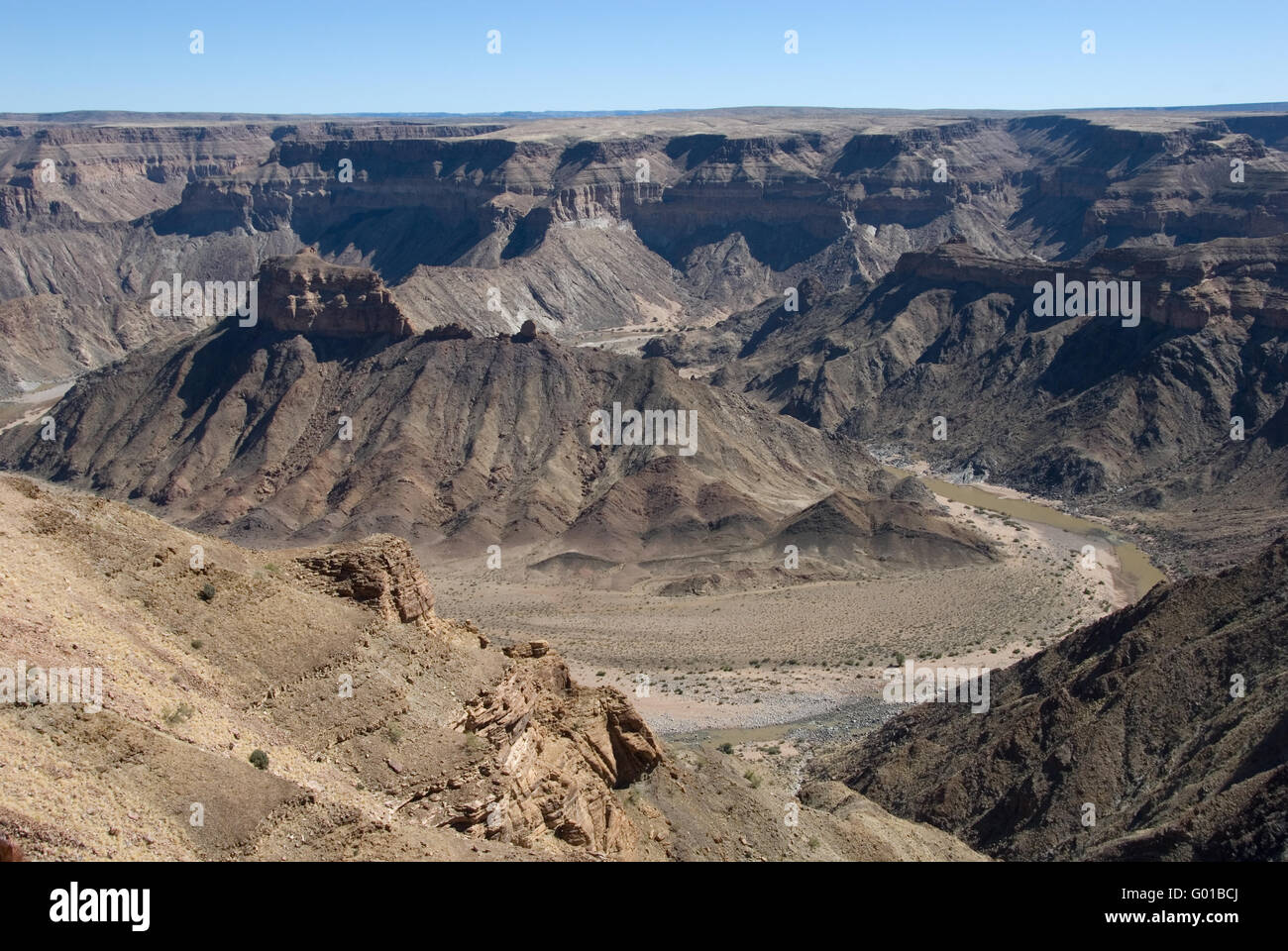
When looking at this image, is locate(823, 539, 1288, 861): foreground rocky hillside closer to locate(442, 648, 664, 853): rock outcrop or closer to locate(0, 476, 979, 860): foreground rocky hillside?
locate(0, 476, 979, 860): foreground rocky hillside

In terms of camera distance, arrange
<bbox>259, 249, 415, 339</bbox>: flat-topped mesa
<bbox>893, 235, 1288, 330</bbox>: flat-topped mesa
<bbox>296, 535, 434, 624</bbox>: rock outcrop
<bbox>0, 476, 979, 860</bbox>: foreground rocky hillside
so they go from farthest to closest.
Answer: <bbox>893, 235, 1288, 330</bbox>: flat-topped mesa, <bbox>259, 249, 415, 339</bbox>: flat-topped mesa, <bbox>296, 535, 434, 624</bbox>: rock outcrop, <bbox>0, 476, 979, 860</bbox>: foreground rocky hillside
